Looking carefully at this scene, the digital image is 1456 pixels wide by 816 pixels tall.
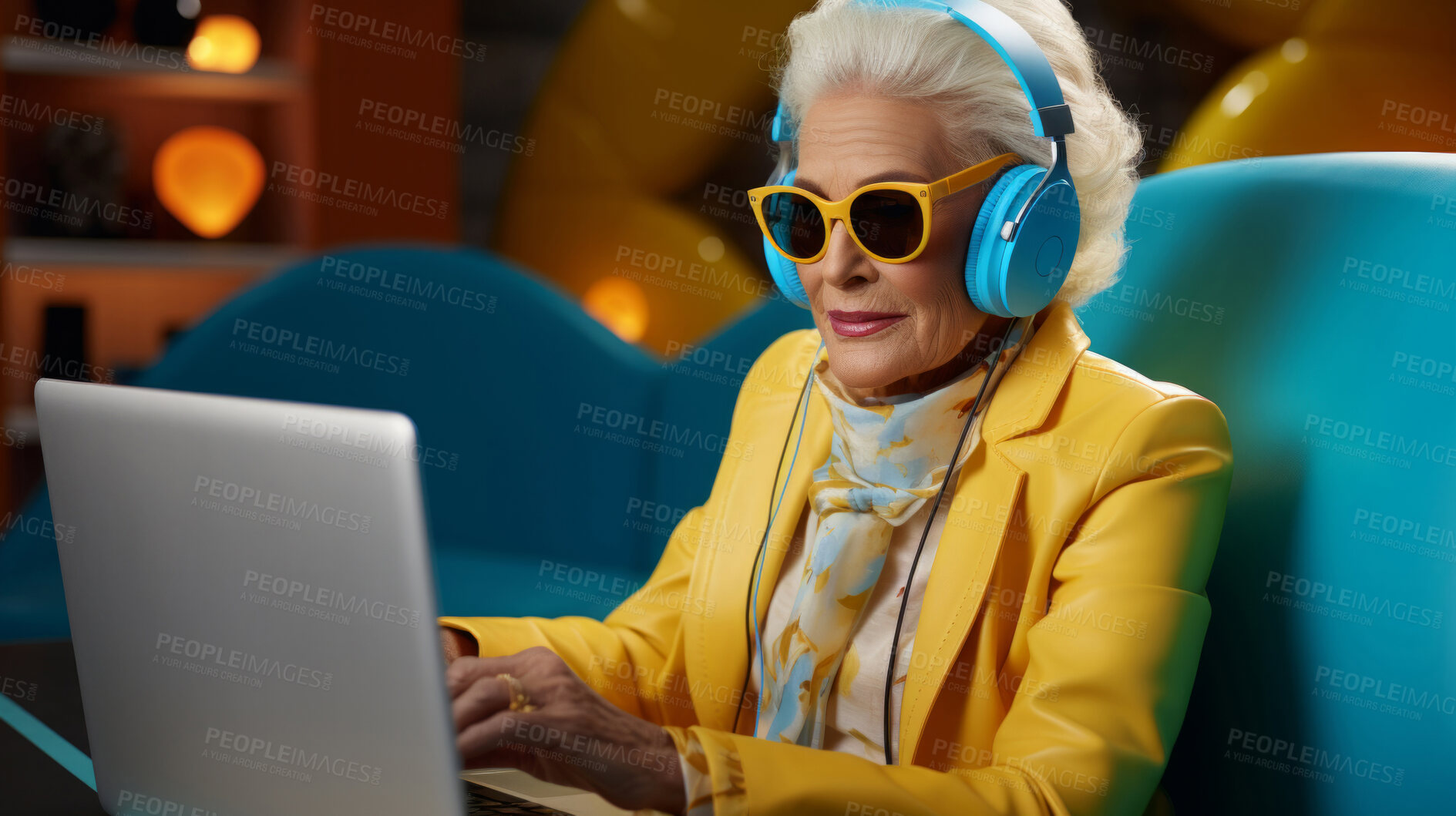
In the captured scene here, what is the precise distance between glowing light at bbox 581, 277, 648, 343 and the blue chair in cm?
64

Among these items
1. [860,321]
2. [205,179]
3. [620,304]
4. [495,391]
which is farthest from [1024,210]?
[205,179]

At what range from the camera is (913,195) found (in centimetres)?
89

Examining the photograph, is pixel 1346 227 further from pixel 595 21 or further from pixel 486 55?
pixel 486 55

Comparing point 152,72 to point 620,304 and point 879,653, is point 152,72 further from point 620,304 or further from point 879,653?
point 879,653

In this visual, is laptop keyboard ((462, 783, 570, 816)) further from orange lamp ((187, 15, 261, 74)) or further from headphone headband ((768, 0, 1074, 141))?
orange lamp ((187, 15, 261, 74))

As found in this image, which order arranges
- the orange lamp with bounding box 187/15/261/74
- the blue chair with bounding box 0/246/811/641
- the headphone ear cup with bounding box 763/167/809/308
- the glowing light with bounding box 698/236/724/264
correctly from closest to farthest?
the headphone ear cup with bounding box 763/167/809/308 → the blue chair with bounding box 0/246/811/641 → the glowing light with bounding box 698/236/724/264 → the orange lamp with bounding box 187/15/261/74

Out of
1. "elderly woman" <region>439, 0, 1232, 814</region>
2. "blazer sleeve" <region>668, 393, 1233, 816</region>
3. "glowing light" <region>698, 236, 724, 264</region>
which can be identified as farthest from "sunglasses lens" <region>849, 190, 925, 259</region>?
"glowing light" <region>698, 236, 724, 264</region>

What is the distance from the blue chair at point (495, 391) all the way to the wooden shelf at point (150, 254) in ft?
3.33

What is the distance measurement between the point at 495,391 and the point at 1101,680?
1525mm

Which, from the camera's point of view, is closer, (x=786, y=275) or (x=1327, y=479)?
(x=1327, y=479)

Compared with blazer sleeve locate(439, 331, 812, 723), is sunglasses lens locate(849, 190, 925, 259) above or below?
above

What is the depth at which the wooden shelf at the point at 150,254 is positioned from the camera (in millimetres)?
2955

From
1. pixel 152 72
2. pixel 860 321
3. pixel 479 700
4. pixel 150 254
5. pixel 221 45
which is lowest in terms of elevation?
pixel 150 254

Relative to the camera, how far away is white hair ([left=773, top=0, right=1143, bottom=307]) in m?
0.92
